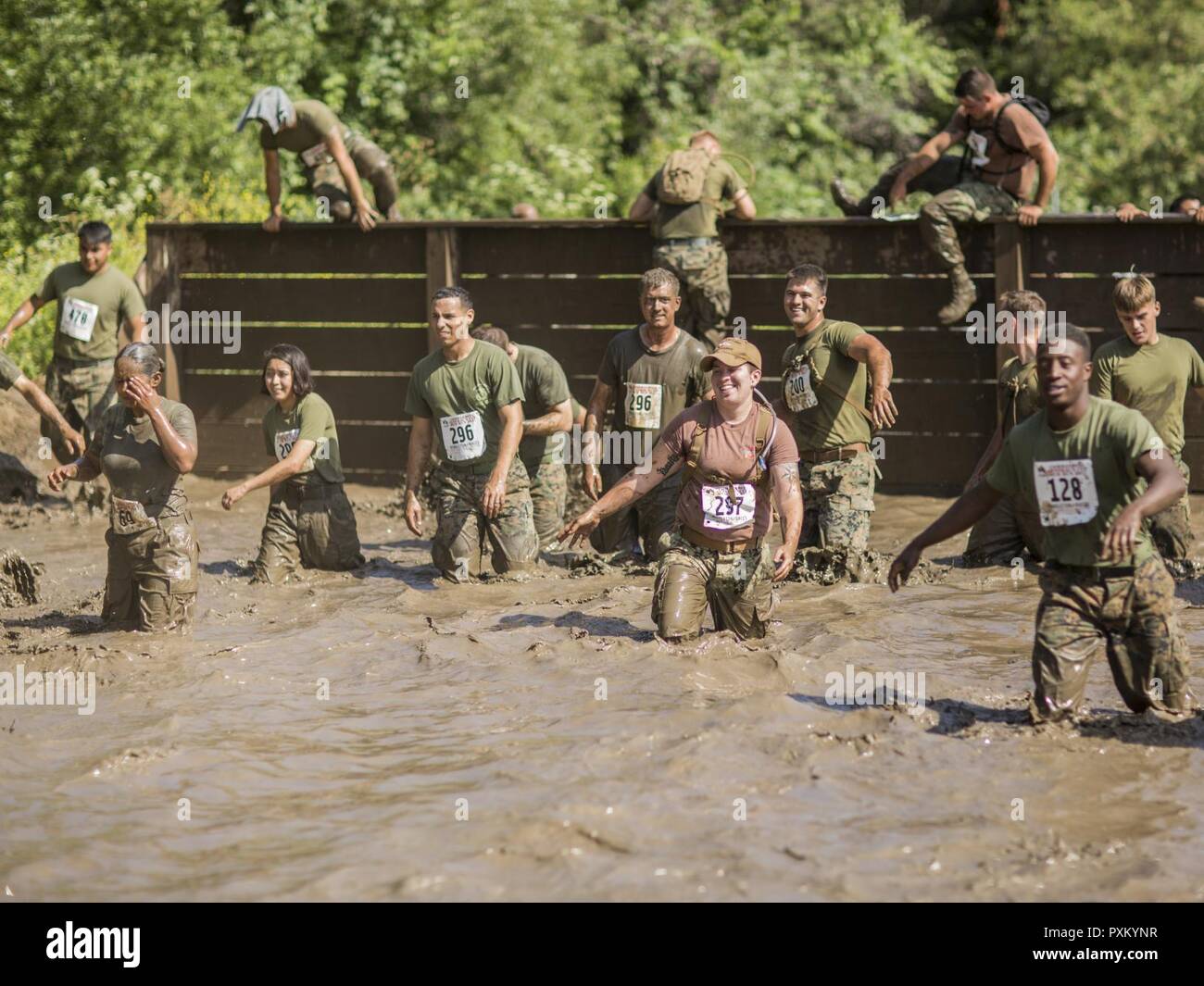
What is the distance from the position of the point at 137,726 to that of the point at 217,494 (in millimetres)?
6594

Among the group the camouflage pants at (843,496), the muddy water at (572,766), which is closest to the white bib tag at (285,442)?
the muddy water at (572,766)

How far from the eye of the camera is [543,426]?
10633mm

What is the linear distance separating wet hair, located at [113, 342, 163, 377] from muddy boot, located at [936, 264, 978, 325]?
6305 mm

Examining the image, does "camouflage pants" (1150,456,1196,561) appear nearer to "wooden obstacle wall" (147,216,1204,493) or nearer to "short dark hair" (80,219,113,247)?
"wooden obstacle wall" (147,216,1204,493)

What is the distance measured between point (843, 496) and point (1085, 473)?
3.47m

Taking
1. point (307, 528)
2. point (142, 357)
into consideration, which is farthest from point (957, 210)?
point (142, 357)

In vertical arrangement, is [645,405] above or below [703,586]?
above

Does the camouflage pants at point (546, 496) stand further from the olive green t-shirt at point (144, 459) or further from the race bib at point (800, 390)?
the olive green t-shirt at point (144, 459)

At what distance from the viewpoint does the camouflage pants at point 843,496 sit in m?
9.87

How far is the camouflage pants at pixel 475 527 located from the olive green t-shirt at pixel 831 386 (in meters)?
1.94

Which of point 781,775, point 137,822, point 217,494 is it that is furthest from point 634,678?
point 217,494

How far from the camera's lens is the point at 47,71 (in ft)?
55.6

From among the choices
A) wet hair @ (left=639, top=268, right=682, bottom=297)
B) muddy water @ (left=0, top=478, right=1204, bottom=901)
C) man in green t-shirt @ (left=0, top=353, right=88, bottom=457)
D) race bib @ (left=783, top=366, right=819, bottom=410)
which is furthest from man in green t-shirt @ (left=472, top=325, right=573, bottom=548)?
man in green t-shirt @ (left=0, top=353, right=88, bottom=457)

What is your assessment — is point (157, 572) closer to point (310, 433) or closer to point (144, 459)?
point (144, 459)
